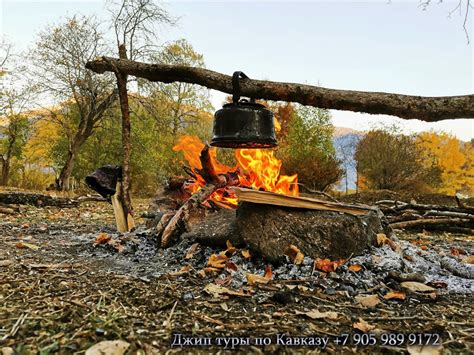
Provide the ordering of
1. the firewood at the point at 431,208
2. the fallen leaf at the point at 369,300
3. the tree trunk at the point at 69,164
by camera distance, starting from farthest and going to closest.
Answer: the tree trunk at the point at 69,164 < the firewood at the point at 431,208 < the fallen leaf at the point at 369,300

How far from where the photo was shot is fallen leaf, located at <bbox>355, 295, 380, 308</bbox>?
2232mm

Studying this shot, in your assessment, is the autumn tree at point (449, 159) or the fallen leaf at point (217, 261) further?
the autumn tree at point (449, 159)

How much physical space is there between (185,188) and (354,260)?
103 inches

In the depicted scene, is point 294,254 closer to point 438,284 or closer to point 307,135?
point 438,284

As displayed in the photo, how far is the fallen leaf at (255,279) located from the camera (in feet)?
8.30

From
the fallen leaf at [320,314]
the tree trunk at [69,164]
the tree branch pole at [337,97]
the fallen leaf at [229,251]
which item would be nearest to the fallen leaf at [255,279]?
the fallen leaf at [229,251]

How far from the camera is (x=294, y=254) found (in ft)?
9.32

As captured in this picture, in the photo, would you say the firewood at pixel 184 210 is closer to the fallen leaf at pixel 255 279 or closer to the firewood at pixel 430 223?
the fallen leaf at pixel 255 279

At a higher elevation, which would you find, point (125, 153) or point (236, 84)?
point (236, 84)

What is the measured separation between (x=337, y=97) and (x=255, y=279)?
171cm

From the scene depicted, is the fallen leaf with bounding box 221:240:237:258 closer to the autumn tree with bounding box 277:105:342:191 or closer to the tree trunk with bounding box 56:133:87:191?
the autumn tree with bounding box 277:105:342:191

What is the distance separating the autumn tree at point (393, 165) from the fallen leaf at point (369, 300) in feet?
51.4

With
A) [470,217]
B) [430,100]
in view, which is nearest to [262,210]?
[430,100]

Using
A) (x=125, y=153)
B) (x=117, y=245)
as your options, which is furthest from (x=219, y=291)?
(x=125, y=153)
